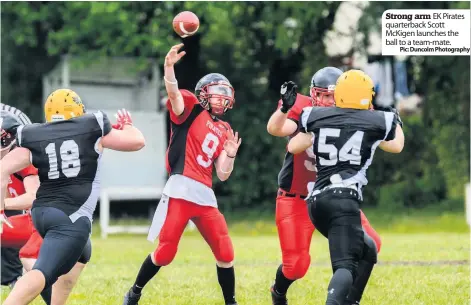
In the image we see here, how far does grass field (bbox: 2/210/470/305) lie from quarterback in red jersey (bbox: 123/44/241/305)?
2.22 ft

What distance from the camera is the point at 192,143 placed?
7227mm

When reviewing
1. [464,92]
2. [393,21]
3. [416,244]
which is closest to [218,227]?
[393,21]

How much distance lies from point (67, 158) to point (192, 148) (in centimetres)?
154

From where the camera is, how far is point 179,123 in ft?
23.7

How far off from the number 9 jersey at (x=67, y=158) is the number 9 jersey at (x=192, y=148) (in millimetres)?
1216

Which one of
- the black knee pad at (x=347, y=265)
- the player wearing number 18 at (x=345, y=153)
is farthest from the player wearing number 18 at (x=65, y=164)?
the black knee pad at (x=347, y=265)

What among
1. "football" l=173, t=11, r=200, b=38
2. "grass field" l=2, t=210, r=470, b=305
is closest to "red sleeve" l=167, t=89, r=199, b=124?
"football" l=173, t=11, r=200, b=38

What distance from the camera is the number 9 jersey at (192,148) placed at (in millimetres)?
7152

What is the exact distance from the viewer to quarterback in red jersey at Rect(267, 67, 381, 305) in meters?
6.76

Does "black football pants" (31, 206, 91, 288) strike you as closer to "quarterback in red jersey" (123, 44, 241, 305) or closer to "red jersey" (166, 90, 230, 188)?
"quarterback in red jersey" (123, 44, 241, 305)

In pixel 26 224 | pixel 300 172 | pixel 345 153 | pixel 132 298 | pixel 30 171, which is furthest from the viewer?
pixel 26 224

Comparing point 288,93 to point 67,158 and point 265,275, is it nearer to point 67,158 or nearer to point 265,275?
point 67,158

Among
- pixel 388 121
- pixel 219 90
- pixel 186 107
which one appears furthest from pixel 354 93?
pixel 186 107

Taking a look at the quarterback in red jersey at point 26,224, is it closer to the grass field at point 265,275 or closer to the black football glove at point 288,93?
the grass field at point 265,275
